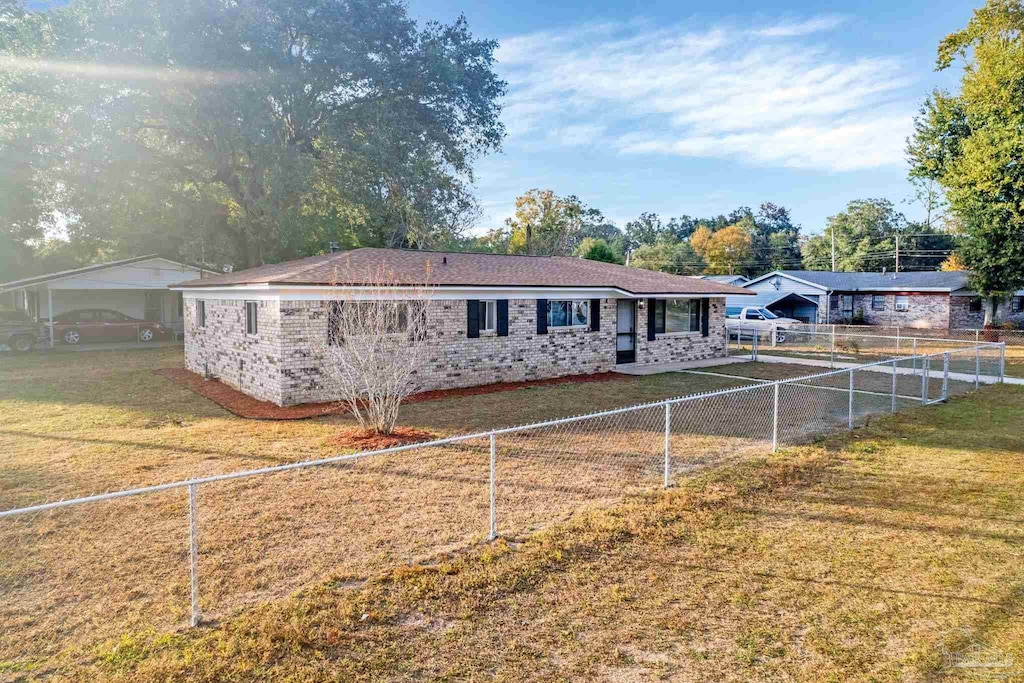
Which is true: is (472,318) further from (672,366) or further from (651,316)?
(672,366)

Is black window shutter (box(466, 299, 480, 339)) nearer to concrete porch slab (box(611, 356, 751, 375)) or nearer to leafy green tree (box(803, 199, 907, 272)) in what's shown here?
concrete porch slab (box(611, 356, 751, 375))

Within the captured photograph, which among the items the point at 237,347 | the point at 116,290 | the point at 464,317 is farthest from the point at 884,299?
the point at 116,290

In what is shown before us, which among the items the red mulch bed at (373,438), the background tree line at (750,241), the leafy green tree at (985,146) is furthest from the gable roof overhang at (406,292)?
the background tree line at (750,241)

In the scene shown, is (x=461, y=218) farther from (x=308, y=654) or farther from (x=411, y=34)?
(x=308, y=654)

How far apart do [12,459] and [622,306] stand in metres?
16.3

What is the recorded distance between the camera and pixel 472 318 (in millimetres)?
16719

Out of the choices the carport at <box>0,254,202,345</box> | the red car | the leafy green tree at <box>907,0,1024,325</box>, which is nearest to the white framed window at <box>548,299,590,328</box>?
the carport at <box>0,254,202,345</box>

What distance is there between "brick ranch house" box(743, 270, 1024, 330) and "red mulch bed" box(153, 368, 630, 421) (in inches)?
1182

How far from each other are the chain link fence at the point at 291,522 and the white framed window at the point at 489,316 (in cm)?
611

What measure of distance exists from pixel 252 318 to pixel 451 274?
533 centimetres

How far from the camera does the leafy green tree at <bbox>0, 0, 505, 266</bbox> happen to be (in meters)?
22.8

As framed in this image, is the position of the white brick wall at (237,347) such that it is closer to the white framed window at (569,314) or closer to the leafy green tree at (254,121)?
the white framed window at (569,314)

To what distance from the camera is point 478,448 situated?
33.7ft

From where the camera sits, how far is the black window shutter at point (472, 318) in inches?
655
